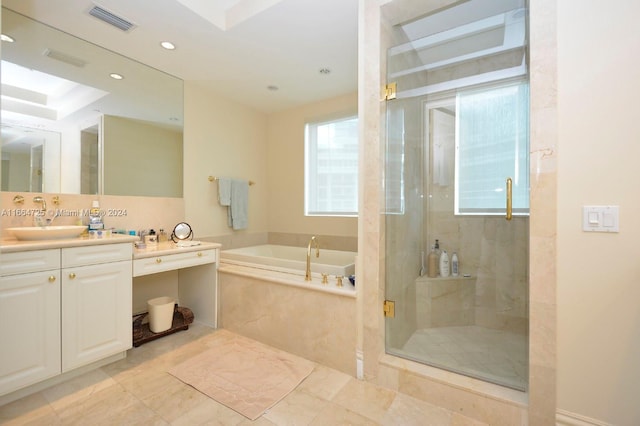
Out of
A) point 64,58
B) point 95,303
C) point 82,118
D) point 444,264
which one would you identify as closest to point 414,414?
point 444,264

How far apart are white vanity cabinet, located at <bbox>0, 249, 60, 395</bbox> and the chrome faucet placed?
599 mm

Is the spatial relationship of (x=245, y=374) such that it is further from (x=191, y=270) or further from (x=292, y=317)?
(x=191, y=270)

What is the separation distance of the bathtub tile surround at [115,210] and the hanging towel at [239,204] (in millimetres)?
593

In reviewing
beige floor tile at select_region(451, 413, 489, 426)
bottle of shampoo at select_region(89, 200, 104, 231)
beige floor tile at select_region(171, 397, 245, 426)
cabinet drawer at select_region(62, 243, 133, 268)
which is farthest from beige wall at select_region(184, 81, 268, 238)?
beige floor tile at select_region(451, 413, 489, 426)

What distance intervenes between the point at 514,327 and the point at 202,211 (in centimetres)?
302

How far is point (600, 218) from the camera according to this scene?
1.26 metres

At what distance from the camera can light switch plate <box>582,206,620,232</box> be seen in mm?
1236

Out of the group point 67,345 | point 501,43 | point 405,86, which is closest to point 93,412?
point 67,345

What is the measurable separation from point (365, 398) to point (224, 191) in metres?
2.56

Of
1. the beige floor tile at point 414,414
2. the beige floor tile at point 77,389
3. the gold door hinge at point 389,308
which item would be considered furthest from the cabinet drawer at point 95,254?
the beige floor tile at point 414,414

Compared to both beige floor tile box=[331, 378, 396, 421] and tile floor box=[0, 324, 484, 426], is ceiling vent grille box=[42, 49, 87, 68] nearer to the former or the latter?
tile floor box=[0, 324, 484, 426]

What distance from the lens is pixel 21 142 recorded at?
81.2 inches

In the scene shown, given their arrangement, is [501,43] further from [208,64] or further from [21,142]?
[21,142]

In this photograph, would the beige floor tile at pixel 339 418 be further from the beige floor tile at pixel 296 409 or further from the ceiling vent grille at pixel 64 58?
the ceiling vent grille at pixel 64 58
